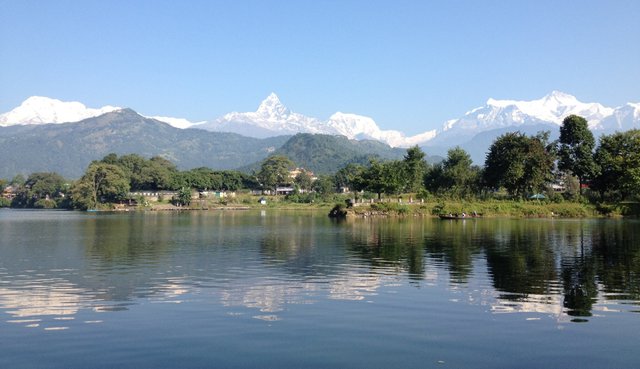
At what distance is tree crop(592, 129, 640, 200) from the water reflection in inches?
1467

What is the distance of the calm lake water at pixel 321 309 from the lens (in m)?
13.1

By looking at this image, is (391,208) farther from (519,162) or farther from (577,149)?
(577,149)

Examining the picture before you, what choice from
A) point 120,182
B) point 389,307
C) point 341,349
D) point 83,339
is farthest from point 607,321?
point 120,182

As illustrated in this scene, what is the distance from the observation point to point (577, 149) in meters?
87.0

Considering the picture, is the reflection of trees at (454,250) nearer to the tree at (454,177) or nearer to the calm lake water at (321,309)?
the calm lake water at (321,309)

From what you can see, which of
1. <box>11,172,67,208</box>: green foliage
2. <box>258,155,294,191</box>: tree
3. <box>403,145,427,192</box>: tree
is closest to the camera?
<box>403,145,427,192</box>: tree

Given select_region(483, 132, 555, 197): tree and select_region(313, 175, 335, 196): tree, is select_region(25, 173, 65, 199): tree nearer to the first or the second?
select_region(313, 175, 335, 196): tree

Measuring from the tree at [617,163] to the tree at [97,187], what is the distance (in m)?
110

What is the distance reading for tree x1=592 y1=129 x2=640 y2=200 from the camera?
76.7 meters

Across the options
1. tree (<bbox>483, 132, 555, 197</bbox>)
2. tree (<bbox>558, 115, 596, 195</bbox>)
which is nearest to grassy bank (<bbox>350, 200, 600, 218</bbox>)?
tree (<bbox>483, 132, 555, 197</bbox>)

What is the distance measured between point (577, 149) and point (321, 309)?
8018cm

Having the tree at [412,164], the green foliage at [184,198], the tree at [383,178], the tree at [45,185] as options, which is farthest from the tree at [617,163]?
the tree at [45,185]

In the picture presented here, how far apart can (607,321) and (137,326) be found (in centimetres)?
1343

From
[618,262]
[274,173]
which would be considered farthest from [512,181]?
[274,173]
